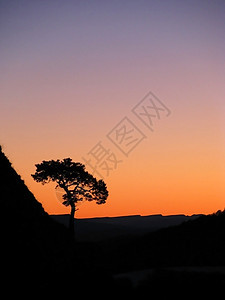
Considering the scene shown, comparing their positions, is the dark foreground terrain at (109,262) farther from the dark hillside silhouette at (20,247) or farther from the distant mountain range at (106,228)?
the distant mountain range at (106,228)

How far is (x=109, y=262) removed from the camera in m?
22.0

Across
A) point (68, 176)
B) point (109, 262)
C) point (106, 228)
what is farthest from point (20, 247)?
point (106, 228)

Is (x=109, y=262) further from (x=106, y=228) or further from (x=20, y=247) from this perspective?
(x=106, y=228)

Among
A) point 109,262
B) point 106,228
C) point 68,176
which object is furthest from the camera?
point 106,228

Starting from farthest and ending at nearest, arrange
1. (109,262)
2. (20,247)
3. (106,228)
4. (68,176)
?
(106,228)
(68,176)
(109,262)
(20,247)

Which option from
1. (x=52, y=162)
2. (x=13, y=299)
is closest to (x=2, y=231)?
(x=13, y=299)

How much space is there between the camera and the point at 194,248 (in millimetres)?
20141

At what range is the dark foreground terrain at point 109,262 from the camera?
7.28m

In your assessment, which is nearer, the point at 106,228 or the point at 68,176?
the point at 68,176

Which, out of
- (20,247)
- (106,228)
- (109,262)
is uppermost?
(106,228)

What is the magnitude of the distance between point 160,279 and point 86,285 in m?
1.68

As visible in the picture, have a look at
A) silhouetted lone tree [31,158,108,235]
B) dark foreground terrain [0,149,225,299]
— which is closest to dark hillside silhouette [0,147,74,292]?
dark foreground terrain [0,149,225,299]

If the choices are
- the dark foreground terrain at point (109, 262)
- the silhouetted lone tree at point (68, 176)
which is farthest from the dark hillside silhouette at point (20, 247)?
the silhouetted lone tree at point (68, 176)

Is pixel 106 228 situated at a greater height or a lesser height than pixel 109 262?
greater
